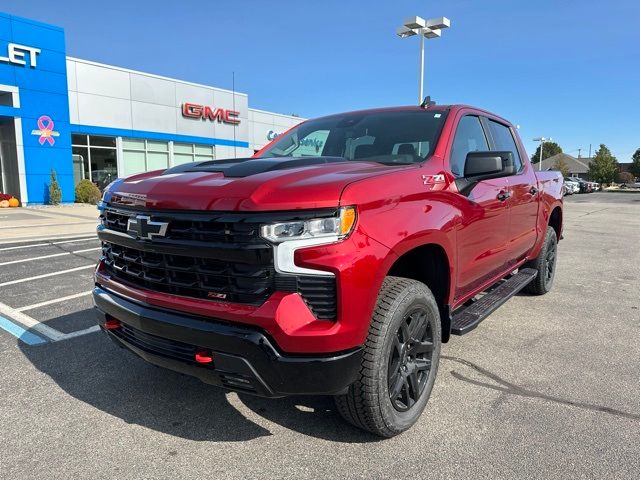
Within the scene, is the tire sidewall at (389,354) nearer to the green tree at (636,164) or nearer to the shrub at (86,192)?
the shrub at (86,192)

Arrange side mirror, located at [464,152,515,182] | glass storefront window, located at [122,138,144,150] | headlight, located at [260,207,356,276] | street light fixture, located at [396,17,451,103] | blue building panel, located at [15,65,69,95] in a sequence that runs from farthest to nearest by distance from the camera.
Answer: glass storefront window, located at [122,138,144,150] → blue building panel, located at [15,65,69,95] → street light fixture, located at [396,17,451,103] → side mirror, located at [464,152,515,182] → headlight, located at [260,207,356,276]

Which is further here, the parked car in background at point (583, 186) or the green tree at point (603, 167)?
the green tree at point (603, 167)

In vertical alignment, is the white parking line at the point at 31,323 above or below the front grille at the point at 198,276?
below

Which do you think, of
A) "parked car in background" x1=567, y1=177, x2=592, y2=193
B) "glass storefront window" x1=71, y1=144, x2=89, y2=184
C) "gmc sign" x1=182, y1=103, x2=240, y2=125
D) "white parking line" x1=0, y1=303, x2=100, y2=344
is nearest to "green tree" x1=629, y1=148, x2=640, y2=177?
"parked car in background" x1=567, y1=177, x2=592, y2=193

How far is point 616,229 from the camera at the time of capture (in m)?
14.3

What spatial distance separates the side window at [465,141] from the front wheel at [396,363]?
1.07m

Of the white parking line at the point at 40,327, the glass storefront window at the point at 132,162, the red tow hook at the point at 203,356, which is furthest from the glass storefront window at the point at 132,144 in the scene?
the red tow hook at the point at 203,356

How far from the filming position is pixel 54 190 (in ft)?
62.9

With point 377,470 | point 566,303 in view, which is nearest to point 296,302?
point 377,470

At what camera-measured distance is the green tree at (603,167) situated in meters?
75.9

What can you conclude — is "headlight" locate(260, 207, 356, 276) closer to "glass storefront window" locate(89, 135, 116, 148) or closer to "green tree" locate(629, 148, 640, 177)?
"glass storefront window" locate(89, 135, 116, 148)

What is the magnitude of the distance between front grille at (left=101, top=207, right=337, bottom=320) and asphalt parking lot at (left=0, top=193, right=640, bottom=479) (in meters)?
0.84

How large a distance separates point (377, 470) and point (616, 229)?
1476cm

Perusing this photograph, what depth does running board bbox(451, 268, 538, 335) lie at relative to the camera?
10.6 ft
